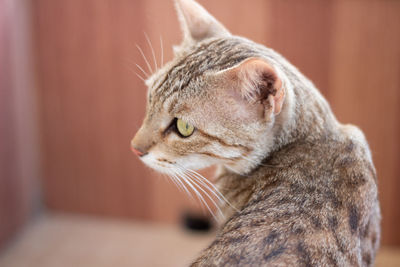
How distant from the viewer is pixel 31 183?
2.17 m

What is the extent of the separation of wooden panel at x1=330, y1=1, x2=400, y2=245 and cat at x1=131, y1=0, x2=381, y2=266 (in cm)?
87

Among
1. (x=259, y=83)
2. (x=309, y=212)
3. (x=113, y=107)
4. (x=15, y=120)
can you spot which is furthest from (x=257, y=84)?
(x=15, y=120)

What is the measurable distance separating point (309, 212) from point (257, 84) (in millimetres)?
253

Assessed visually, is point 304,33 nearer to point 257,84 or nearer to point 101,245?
point 257,84

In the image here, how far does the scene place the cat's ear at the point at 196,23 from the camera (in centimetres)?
108

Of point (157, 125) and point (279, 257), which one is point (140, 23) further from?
point (279, 257)

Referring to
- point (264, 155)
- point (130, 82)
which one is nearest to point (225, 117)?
point (264, 155)

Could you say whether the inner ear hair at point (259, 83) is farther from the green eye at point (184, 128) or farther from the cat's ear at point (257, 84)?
the green eye at point (184, 128)

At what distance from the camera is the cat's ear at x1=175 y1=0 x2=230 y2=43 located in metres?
1.08

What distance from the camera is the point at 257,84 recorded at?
0.87m

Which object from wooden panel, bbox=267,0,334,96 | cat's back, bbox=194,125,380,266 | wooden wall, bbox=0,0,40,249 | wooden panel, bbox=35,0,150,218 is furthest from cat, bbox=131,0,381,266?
wooden wall, bbox=0,0,40,249

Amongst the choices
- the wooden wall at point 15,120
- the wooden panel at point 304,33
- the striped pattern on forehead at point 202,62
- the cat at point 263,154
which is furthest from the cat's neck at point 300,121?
the wooden wall at point 15,120

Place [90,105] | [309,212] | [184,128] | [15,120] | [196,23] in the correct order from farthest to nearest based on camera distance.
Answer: [90,105], [15,120], [196,23], [184,128], [309,212]

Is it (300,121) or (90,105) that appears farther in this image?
(90,105)
